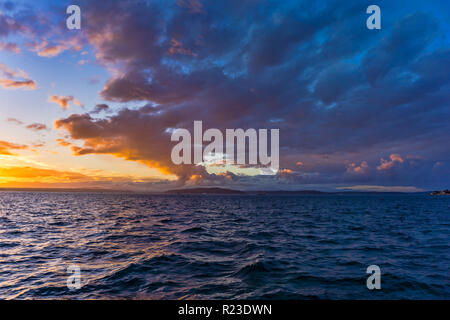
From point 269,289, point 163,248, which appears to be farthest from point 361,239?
point 163,248

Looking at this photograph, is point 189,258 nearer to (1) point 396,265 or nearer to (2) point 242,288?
(2) point 242,288

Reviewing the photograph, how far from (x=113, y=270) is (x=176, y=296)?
544 cm

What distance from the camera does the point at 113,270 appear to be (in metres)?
13.6

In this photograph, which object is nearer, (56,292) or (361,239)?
(56,292)

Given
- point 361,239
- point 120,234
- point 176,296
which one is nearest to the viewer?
point 176,296
